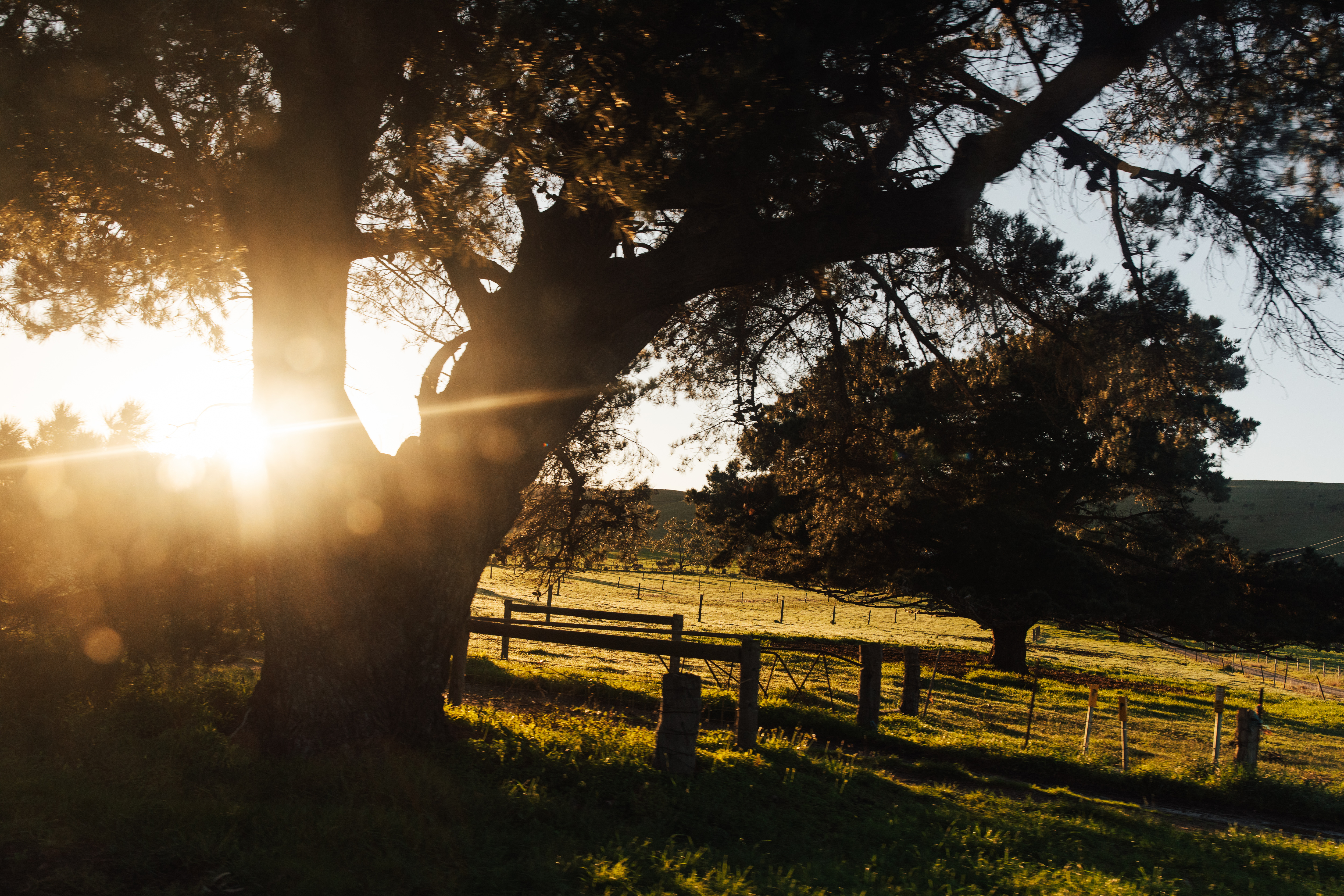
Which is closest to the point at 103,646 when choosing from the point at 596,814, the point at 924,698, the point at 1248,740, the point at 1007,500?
the point at 596,814

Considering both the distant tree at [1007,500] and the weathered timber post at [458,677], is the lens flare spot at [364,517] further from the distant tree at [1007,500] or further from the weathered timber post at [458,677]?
the distant tree at [1007,500]

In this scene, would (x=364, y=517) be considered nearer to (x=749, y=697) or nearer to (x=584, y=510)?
(x=749, y=697)

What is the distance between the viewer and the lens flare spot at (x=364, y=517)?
630 centimetres

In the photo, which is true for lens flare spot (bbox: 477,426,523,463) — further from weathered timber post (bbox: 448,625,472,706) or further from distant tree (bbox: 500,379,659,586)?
distant tree (bbox: 500,379,659,586)

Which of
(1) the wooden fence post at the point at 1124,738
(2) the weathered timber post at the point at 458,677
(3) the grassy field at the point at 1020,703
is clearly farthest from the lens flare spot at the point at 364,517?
(1) the wooden fence post at the point at 1124,738

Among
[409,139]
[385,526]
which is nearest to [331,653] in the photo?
[385,526]

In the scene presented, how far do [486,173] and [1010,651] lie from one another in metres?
24.1

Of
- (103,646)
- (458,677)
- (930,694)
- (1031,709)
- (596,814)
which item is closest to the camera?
(596,814)

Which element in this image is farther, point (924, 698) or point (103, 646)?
point (924, 698)

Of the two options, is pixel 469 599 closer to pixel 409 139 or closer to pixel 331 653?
pixel 331 653

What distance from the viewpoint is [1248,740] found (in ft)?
32.5

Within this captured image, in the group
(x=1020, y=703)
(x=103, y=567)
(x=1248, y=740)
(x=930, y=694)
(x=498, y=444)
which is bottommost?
(x=1020, y=703)

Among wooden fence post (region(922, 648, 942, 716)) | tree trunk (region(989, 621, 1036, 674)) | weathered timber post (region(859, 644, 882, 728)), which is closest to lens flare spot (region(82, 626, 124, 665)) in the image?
weathered timber post (region(859, 644, 882, 728))

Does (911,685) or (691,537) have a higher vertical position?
(691,537)
